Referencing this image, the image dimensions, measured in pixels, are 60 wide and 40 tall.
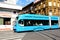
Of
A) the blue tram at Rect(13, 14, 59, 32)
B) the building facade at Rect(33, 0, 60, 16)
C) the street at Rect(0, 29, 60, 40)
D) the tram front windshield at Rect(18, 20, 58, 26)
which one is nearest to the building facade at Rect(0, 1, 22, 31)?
the blue tram at Rect(13, 14, 59, 32)

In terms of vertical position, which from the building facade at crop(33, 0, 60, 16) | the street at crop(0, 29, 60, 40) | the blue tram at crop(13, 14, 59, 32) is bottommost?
the street at crop(0, 29, 60, 40)

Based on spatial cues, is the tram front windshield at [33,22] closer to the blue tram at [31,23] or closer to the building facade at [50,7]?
the blue tram at [31,23]

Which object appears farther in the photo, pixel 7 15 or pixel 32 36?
pixel 7 15

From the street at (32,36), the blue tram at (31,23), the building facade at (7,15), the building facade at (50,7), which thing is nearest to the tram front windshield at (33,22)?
the blue tram at (31,23)

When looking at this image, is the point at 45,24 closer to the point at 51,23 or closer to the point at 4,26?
the point at 51,23

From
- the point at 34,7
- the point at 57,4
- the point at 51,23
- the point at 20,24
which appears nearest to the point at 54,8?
the point at 57,4

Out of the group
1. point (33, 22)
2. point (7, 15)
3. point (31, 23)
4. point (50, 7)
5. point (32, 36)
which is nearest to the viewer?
point (32, 36)

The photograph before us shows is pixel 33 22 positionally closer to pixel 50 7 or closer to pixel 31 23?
pixel 31 23

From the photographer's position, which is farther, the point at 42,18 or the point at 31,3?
the point at 31,3

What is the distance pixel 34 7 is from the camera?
5456 cm

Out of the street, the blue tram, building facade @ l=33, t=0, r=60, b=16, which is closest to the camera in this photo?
the street

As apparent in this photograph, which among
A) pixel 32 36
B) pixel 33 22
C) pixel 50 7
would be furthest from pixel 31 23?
pixel 50 7

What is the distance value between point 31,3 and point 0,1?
2179 centimetres

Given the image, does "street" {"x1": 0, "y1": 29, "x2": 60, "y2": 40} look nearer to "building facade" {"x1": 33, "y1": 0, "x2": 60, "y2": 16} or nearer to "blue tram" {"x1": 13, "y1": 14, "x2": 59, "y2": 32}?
"blue tram" {"x1": 13, "y1": 14, "x2": 59, "y2": 32}
